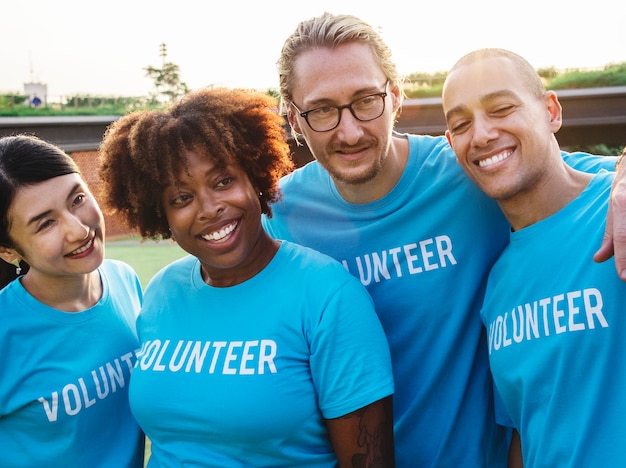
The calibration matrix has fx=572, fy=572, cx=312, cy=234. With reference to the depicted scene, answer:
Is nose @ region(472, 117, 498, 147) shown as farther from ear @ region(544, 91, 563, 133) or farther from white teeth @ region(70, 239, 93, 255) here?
white teeth @ region(70, 239, 93, 255)

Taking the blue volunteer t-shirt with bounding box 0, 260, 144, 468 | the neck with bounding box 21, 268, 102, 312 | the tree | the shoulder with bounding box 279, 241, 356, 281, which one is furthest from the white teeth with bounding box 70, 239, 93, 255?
the tree

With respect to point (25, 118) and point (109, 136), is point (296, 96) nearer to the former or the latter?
point (109, 136)

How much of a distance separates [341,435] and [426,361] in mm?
575

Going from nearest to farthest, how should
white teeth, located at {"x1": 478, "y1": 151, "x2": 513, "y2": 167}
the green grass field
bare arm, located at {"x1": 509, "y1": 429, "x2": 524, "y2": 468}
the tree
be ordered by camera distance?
white teeth, located at {"x1": 478, "y1": 151, "x2": 513, "y2": 167}, bare arm, located at {"x1": 509, "y1": 429, "x2": 524, "y2": 468}, the green grass field, the tree

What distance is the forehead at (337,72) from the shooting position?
2.23 m

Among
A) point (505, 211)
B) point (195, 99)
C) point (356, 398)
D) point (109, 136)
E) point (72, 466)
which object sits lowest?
point (72, 466)

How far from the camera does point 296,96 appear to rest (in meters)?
2.36

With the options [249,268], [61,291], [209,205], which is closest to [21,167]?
[61,291]

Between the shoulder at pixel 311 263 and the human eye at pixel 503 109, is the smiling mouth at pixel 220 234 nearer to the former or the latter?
the shoulder at pixel 311 263

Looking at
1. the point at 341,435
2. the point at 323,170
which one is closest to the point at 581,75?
the point at 323,170

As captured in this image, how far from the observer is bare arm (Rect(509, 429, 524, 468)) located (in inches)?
86.9

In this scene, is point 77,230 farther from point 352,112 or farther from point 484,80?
point 484,80

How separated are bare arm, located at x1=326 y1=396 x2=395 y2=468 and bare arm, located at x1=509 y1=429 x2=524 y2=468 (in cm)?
72

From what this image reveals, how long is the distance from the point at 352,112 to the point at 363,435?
1.20 meters
